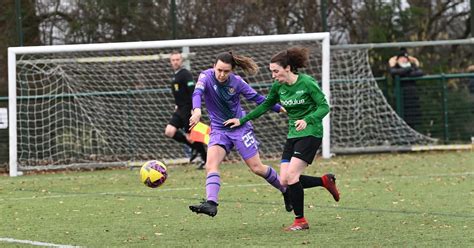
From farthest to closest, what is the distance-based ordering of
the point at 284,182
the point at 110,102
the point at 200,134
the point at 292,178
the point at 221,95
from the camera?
the point at 110,102, the point at 200,134, the point at 221,95, the point at 284,182, the point at 292,178

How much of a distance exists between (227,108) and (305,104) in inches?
40.9

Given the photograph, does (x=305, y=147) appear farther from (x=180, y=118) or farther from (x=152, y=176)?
(x=180, y=118)

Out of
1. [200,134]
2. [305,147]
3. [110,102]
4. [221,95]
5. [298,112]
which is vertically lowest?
[305,147]

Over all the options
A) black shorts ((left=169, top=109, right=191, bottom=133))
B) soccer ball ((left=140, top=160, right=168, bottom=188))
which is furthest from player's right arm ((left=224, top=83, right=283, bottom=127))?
black shorts ((left=169, top=109, right=191, bottom=133))

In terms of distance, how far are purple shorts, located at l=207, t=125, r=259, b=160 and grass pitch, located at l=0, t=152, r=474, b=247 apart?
0.67 m

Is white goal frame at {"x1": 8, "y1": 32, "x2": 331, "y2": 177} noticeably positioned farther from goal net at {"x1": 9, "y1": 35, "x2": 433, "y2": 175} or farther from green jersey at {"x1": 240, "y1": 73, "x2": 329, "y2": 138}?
green jersey at {"x1": 240, "y1": 73, "x2": 329, "y2": 138}

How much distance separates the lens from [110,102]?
18.9m

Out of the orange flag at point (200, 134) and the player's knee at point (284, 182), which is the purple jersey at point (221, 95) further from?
the orange flag at point (200, 134)

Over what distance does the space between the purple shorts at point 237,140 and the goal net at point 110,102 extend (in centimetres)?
755

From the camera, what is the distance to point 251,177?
15258 mm

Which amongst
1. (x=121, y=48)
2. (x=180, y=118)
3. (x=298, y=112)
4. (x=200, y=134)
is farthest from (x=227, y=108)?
(x=121, y=48)

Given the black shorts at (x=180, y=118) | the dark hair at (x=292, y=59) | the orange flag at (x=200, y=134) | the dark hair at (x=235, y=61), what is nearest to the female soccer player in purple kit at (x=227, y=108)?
the dark hair at (x=235, y=61)

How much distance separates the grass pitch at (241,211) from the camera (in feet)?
28.0

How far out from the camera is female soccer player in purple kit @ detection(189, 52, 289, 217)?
989 centimetres
